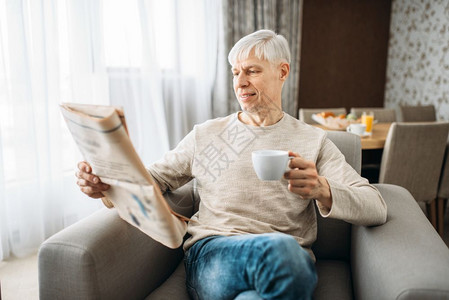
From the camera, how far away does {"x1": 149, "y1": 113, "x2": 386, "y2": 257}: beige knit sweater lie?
116 cm

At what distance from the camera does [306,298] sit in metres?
0.83

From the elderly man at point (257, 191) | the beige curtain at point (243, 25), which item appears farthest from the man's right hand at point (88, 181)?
the beige curtain at point (243, 25)

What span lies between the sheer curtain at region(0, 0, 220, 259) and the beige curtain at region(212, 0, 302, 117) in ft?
1.79

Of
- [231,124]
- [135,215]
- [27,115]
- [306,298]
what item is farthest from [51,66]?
[306,298]

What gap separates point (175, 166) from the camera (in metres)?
1.32

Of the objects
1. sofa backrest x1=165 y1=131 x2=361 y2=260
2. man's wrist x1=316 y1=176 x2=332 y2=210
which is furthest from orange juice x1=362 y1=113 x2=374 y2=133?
man's wrist x1=316 y1=176 x2=332 y2=210

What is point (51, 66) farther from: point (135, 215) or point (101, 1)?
point (135, 215)

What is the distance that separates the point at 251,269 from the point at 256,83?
661 mm

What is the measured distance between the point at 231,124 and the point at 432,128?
1.47m

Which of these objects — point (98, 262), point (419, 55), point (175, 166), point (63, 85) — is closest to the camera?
point (98, 262)

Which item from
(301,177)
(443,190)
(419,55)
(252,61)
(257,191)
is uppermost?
(419,55)

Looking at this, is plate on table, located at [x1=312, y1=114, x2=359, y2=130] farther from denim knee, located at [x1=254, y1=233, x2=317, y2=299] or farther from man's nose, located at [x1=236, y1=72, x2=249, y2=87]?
denim knee, located at [x1=254, y1=233, x2=317, y2=299]

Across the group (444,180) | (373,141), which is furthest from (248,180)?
(444,180)

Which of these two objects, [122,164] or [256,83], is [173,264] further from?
Answer: [256,83]
